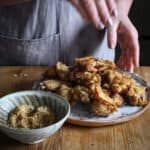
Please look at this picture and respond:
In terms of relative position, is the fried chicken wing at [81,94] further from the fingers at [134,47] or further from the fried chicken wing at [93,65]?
the fingers at [134,47]

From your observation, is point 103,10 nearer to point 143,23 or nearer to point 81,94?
point 81,94

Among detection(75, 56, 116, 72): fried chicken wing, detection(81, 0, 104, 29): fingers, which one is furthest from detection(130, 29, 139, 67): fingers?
detection(81, 0, 104, 29): fingers

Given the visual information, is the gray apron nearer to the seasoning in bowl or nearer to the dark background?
the seasoning in bowl

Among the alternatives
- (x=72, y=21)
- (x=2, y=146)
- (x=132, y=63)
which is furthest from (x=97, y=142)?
(x=72, y=21)

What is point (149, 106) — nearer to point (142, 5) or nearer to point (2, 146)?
point (2, 146)

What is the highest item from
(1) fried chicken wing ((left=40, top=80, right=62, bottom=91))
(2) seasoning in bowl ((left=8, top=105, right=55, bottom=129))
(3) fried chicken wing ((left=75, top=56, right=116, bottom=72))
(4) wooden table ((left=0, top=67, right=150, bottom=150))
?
(3) fried chicken wing ((left=75, top=56, right=116, bottom=72))

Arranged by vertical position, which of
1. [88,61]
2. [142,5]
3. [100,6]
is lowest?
[142,5]

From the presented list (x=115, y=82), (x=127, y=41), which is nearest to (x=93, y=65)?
(x=115, y=82)
